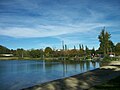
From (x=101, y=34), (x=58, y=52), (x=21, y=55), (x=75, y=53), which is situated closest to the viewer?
(x=101, y=34)

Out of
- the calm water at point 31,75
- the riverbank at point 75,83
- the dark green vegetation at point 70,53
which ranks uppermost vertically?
the dark green vegetation at point 70,53

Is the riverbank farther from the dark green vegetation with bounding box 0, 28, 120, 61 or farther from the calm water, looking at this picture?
the dark green vegetation with bounding box 0, 28, 120, 61

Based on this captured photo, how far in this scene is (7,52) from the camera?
191000 mm

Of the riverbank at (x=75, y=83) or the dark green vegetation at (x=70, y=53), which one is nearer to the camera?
the riverbank at (x=75, y=83)

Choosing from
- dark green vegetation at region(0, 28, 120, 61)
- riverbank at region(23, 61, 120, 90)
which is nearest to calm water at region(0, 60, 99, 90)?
riverbank at region(23, 61, 120, 90)

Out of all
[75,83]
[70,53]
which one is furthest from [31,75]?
[70,53]

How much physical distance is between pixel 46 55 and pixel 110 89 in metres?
117

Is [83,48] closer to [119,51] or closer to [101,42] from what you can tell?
[119,51]

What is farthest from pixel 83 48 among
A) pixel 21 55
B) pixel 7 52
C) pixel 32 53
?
pixel 7 52

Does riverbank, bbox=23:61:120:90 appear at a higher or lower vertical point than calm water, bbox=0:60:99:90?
higher

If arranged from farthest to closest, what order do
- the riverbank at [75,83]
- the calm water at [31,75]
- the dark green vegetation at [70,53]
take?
the dark green vegetation at [70,53]
the calm water at [31,75]
the riverbank at [75,83]

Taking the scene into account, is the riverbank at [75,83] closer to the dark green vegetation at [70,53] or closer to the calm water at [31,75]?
the calm water at [31,75]

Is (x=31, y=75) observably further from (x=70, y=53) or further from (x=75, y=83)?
(x=70, y=53)

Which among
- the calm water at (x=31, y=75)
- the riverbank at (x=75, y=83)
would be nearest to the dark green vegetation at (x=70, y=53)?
the calm water at (x=31, y=75)
